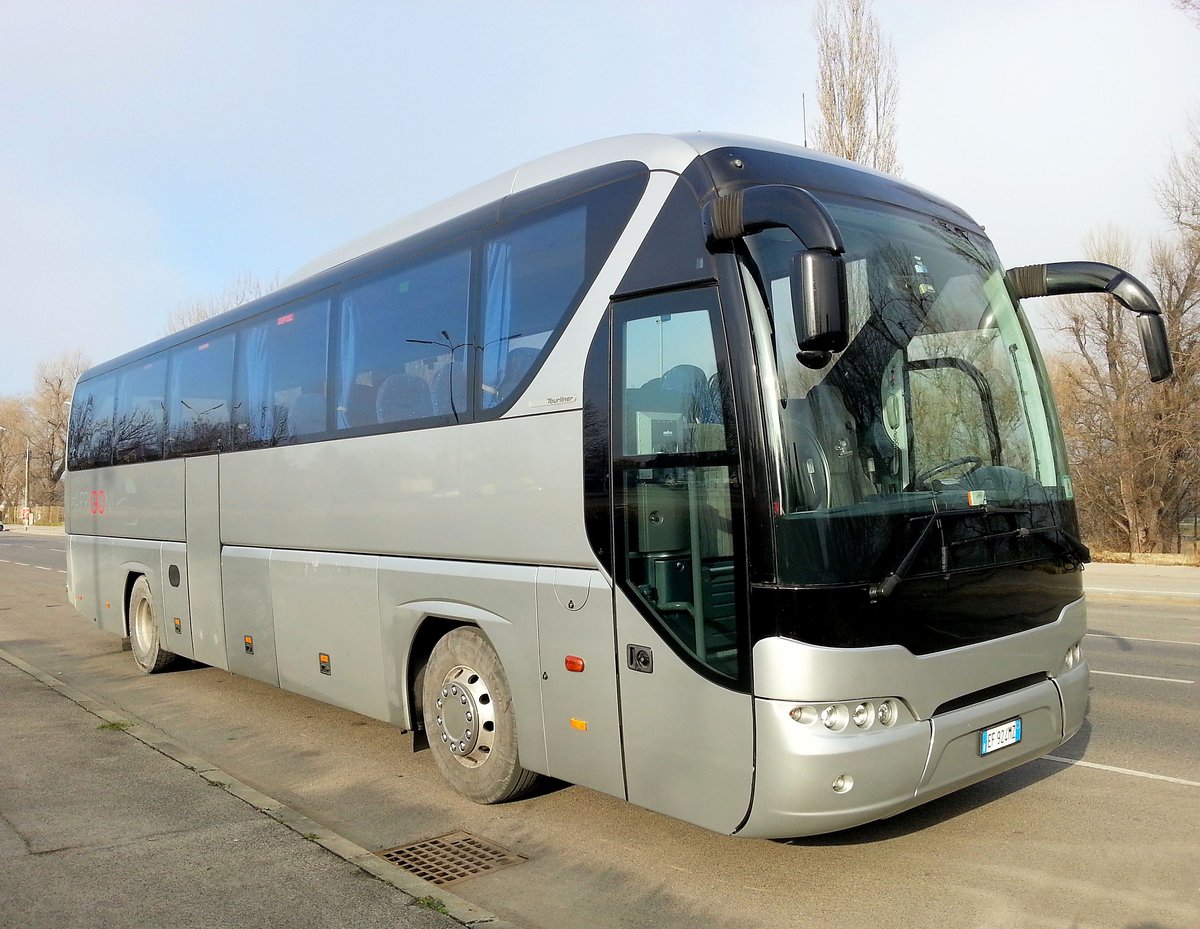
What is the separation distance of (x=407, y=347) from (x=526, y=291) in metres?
1.34

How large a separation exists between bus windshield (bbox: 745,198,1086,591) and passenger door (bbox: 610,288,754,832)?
28 cm

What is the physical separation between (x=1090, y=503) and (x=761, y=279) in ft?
113

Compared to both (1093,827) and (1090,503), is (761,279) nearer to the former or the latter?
(1093,827)

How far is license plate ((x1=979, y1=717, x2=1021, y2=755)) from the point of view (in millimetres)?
4652

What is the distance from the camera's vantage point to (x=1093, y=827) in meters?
5.25

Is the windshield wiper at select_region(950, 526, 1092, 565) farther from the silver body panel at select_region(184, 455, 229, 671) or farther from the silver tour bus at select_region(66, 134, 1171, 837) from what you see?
the silver body panel at select_region(184, 455, 229, 671)

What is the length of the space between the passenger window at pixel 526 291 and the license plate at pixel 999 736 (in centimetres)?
295

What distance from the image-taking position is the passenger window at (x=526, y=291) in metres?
5.41

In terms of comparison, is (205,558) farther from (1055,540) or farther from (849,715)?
(1055,540)

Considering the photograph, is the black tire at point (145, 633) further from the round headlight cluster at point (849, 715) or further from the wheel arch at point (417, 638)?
the round headlight cluster at point (849, 715)

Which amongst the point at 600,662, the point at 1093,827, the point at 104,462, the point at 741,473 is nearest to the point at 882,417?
the point at 741,473

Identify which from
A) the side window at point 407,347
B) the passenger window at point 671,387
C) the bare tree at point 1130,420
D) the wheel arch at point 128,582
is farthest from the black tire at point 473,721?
the bare tree at point 1130,420

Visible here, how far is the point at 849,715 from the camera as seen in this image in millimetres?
4203

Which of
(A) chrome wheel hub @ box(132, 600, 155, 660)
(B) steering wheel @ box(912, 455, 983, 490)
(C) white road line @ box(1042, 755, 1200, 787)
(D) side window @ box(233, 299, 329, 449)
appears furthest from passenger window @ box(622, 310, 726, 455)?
(A) chrome wheel hub @ box(132, 600, 155, 660)
